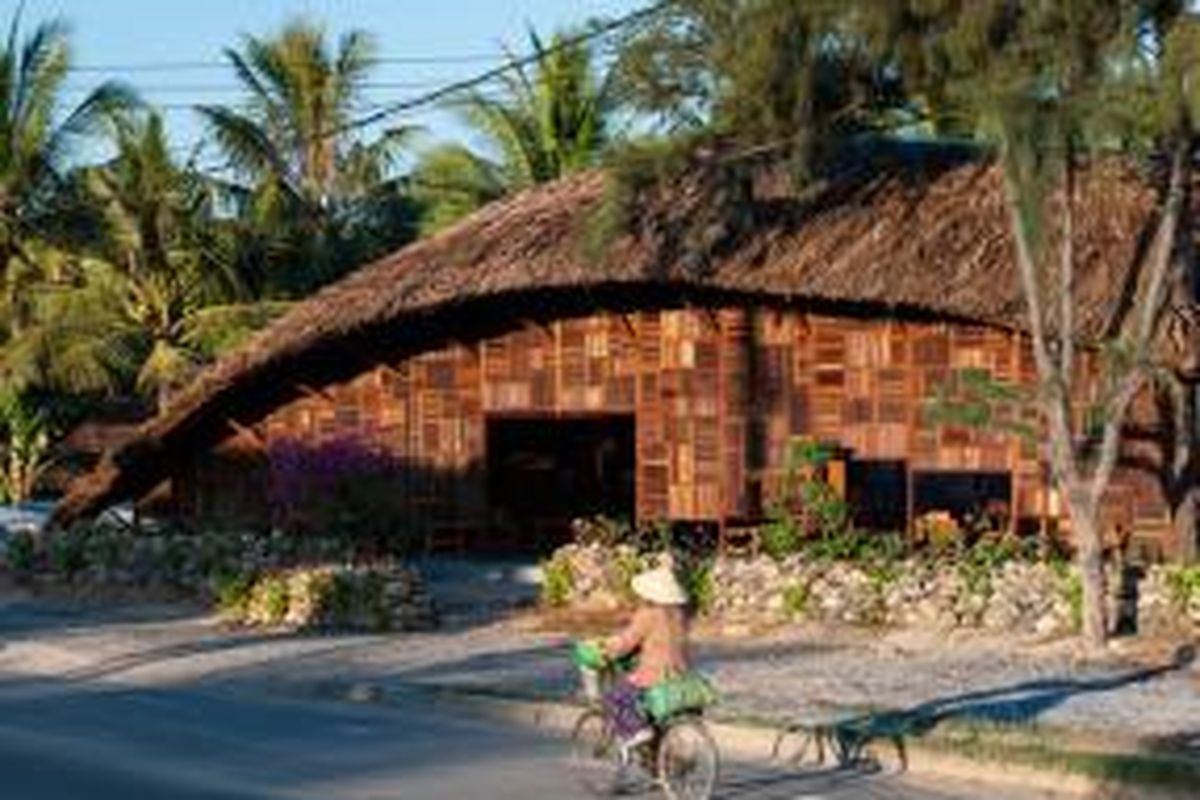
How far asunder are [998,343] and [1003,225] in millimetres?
1297

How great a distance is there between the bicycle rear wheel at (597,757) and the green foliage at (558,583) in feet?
30.7

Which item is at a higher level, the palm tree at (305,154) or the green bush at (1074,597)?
the palm tree at (305,154)

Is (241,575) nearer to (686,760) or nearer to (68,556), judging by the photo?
(68,556)

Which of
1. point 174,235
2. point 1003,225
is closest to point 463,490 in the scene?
point 1003,225

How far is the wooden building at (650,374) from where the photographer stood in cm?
2525

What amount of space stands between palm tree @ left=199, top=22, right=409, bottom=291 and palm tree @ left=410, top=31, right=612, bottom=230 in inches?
49.7

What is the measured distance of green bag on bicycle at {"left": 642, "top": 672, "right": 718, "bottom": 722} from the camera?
13219mm

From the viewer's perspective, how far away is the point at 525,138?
41344mm

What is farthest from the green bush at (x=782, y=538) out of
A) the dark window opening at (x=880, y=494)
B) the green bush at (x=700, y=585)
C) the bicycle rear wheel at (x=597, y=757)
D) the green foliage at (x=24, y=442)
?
the green foliage at (x=24, y=442)

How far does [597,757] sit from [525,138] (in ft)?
89.7

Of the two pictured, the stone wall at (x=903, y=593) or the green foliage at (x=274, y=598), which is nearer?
the stone wall at (x=903, y=593)

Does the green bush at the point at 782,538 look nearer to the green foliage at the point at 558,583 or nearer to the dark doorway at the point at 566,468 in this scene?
the green foliage at the point at 558,583

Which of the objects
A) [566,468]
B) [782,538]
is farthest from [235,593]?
[566,468]

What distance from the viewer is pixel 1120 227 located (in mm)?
24328
